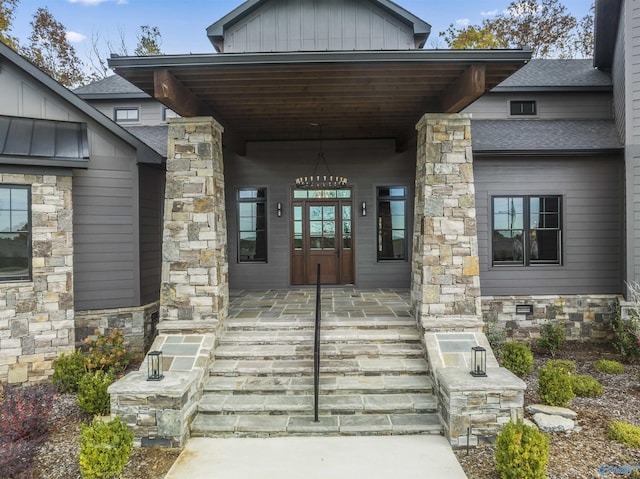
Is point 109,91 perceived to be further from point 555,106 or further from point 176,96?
point 555,106

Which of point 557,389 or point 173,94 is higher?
point 173,94

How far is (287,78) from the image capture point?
15.1 ft

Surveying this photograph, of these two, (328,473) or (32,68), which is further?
(32,68)

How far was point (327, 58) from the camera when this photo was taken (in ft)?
13.8

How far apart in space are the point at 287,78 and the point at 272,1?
5320 mm

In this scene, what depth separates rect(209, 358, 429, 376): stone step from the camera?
470 cm

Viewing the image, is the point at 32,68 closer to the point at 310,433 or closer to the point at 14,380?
the point at 14,380

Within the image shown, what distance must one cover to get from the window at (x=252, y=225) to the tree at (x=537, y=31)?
10.4 metres

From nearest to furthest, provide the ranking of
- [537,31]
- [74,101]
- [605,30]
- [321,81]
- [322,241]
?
[321,81], [74,101], [605,30], [322,241], [537,31]

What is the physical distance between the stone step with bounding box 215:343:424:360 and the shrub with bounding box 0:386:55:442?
6.07 ft

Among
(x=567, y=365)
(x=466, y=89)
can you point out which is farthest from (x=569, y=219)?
(x=466, y=89)

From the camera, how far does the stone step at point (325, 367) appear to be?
4695 mm

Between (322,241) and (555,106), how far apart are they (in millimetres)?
5732

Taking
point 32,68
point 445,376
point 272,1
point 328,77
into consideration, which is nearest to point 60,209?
point 32,68
